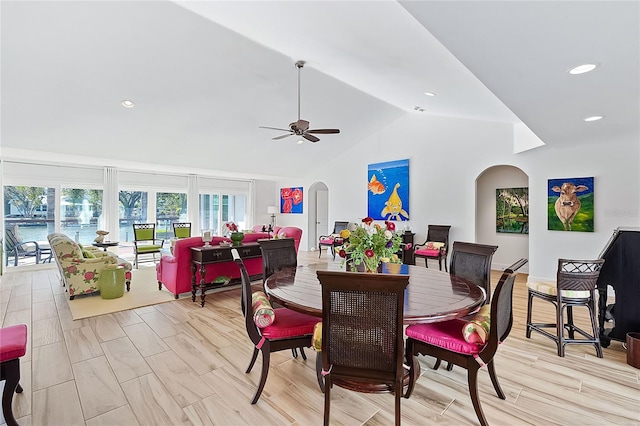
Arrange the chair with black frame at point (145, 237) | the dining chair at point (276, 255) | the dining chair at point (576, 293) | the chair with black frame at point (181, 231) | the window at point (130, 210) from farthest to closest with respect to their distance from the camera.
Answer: the window at point (130, 210) → the chair with black frame at point (181, 231) → the chair with black frame at point (145, 237) → the dining chair at point (276, 255) → the dining chair at point (576, 293)

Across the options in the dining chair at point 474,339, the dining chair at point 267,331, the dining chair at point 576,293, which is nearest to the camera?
the dining chair at point 474,339

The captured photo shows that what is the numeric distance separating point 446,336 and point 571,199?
469 cm

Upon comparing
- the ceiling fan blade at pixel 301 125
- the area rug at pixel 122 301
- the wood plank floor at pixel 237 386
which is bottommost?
the wood plank floor at pixel 237 386

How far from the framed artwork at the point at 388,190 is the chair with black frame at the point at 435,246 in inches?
33.4

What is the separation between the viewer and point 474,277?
288 centimetres

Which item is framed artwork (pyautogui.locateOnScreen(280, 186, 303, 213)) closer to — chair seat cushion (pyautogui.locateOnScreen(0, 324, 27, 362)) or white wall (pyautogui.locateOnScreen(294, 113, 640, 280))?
white wall (pyautogui.locateOnScreen(294, 113, 640, 280))

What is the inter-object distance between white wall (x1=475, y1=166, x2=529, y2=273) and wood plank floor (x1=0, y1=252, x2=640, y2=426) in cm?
375

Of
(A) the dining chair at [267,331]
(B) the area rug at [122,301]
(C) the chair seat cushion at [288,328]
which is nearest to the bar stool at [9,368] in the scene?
(A) the dining chair at [267,331]

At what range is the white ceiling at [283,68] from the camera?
1.82 m

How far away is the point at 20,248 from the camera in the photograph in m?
6.37

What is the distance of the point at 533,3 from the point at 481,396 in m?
2.51

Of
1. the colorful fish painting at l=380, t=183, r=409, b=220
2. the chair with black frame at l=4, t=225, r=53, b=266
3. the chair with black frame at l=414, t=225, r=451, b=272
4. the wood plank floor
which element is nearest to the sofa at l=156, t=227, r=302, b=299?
the wood plank floor

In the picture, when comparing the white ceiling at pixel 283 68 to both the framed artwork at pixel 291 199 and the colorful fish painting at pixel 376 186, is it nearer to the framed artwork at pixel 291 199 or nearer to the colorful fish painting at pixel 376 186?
the colorful fish painting at pixel 376 186

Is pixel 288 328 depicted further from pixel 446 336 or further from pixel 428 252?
pixel 428 252
